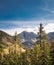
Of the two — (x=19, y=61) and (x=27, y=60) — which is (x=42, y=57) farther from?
(x=19, y=61)

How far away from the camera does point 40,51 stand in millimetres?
80625

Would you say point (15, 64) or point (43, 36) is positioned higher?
point (43, 36)

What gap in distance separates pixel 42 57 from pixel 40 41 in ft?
21.6

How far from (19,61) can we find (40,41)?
53.0ft

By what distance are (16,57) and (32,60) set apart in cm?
1057

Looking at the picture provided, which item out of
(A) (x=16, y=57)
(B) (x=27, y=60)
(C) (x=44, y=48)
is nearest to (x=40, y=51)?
(C) (x=44, y=48)

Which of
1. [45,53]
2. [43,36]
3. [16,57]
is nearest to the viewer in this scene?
[45,53]

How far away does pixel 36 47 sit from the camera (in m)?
79.2

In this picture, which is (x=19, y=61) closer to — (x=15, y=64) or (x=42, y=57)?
(x=15, y=64)

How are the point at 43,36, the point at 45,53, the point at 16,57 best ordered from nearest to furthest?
the point at 45,53
the point at 43,36
the point at 16,57

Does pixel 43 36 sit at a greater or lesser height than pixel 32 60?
greater

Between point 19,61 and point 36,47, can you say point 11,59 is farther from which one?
point 36,47

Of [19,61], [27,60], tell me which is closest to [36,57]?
[27,60]

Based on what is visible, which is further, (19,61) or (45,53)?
(19,61)
